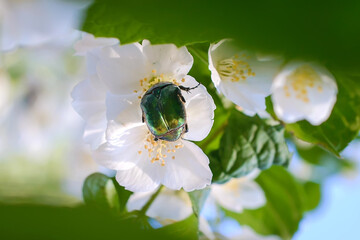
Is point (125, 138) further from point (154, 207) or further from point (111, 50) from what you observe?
point (154, 207)

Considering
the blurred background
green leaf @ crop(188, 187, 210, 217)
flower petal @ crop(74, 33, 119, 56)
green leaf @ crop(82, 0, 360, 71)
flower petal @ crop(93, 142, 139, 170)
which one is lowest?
the blurred background

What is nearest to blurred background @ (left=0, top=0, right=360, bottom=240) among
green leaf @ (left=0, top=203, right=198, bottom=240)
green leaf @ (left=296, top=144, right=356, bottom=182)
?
green leaf @ (left=296, top=144, right=356, bottom=182)

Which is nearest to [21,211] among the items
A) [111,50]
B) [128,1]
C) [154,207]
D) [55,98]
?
[128,1]

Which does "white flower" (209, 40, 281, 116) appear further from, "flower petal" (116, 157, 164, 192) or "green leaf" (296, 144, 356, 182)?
"green leaf" (296, 144, 356, 182)

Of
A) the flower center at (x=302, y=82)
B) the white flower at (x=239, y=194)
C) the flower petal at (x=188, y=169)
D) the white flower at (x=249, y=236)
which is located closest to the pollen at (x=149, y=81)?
the flower petal at (x=188, y=169)

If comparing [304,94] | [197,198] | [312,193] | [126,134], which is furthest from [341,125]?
A: [312,193]

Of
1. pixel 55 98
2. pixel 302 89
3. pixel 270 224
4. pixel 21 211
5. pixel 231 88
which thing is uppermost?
pixel 21 211
